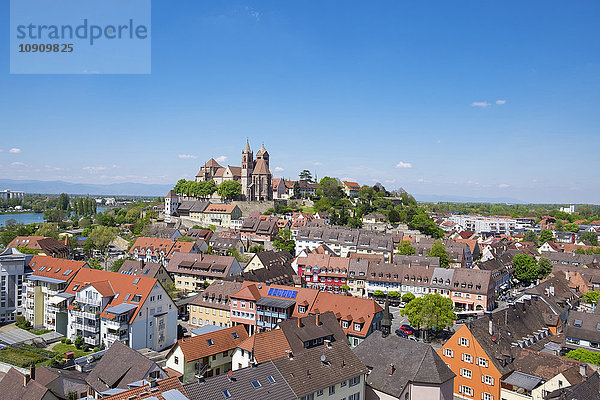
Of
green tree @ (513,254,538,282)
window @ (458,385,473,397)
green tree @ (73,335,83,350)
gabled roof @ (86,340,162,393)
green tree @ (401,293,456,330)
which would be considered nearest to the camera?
gabled roof @ (86,340,162,393)

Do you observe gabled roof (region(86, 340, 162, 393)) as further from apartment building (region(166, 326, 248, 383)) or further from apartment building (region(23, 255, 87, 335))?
apartment building (region(23, 255, 87, 335))

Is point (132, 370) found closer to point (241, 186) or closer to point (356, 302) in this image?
point (356, 302)

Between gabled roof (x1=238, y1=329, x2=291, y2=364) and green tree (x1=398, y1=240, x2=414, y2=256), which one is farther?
green tree (x1=398, y1=240, x2=414, y2=256)

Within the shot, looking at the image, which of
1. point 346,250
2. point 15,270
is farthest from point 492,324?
point 15,270

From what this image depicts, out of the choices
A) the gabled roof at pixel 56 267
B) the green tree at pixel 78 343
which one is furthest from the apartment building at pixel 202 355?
the gabled roof at pixel 56 267

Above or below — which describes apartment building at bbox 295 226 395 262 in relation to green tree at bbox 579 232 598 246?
above

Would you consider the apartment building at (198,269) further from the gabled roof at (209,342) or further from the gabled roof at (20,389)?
the gabled roof at (20,389)

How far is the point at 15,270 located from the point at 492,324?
51335mm

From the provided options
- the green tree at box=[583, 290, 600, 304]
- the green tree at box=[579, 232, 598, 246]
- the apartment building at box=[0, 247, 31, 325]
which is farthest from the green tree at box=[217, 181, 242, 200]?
the green tree at box=[579, 232, 598, 246]

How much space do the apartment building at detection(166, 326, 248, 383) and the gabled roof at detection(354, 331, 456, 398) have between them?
32.5 ft

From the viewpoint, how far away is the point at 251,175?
434ft

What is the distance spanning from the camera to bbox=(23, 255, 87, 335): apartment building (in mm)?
45969

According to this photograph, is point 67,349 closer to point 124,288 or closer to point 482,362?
point 124,288

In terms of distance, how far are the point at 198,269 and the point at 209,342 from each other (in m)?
32.8
